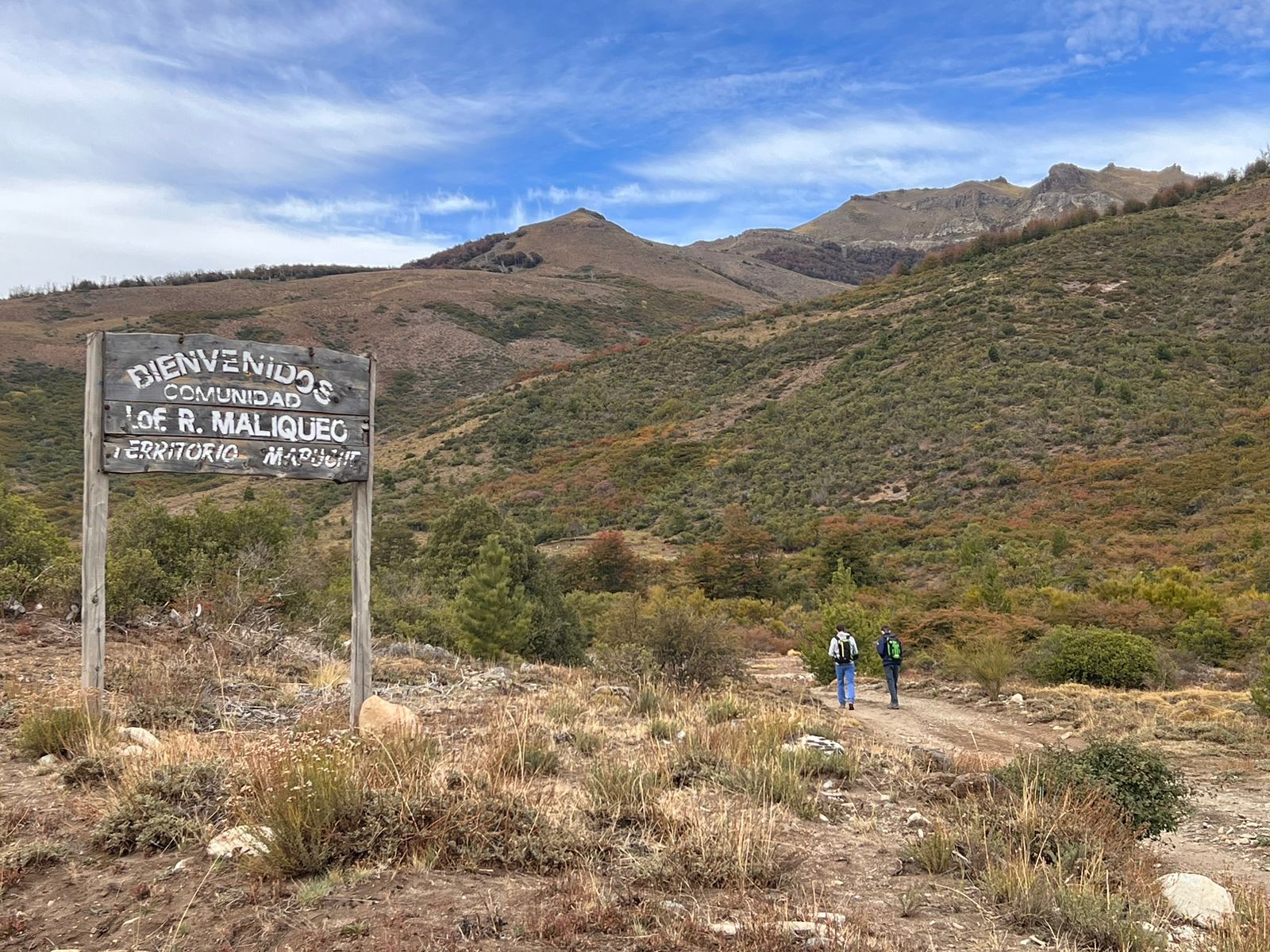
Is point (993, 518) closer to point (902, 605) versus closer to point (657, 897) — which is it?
point (902, 605)

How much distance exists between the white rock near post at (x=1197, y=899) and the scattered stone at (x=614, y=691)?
5665mm

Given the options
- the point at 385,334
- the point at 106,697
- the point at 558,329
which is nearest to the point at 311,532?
the point at 106,697

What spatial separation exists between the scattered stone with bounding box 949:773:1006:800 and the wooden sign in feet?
16.5

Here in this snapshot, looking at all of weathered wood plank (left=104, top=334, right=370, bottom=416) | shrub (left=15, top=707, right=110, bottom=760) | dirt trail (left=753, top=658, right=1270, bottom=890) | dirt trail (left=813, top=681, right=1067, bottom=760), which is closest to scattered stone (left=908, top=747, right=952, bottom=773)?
dirt trail (left=753, top=658, right=1270, bottom=890)

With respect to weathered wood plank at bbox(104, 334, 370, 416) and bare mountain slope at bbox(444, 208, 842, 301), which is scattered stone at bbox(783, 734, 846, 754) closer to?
weathered wood plank at bbox(104, 334, 370, 416)

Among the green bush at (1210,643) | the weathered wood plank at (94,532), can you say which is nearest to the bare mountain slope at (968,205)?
the green bush at (1210,643)

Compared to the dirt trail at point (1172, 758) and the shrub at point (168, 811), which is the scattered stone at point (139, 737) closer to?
the shrub at point (168, 811)

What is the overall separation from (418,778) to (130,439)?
134 inches

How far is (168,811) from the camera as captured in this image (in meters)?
4.15

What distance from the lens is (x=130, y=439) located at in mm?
5895

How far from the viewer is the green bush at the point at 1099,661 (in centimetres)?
1484

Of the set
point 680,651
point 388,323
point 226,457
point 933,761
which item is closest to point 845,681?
point 680,651

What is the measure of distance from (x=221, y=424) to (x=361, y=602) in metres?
1.65

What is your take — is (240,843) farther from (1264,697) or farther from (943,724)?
(1264,697)
